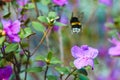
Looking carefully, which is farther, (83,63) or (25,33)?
(25,33)

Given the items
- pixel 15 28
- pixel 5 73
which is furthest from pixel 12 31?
pixel 5 73

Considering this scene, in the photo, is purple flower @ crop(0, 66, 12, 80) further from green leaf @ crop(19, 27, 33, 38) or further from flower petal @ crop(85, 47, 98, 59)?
flower petal @ crop(85, 47, 98, 59)

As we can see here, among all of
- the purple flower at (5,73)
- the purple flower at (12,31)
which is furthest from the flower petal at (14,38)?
the purple flower at (5,73)

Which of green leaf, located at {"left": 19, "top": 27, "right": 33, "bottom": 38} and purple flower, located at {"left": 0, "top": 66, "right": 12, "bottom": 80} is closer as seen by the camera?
green leaf, located at {"left": 19, "top": 27, "right": 33, "bottom": 38}

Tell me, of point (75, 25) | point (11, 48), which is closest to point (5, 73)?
point (11, 48)

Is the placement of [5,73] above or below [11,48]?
below

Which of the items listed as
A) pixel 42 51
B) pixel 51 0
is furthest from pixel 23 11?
pixel 42 51

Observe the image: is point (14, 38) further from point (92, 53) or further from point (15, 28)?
point (92, 53)

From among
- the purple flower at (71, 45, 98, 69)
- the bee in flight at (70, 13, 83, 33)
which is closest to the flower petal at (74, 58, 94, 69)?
the purple flower at (71, 45, 98, 69)
